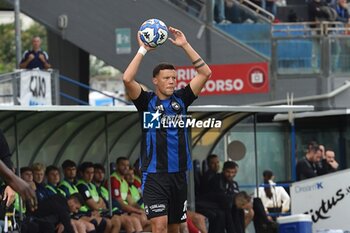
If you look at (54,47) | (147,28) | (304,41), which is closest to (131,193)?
(147,28)

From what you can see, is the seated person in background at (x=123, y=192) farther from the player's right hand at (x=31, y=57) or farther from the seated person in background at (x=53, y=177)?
the player's right hand at (x=31, y=57)

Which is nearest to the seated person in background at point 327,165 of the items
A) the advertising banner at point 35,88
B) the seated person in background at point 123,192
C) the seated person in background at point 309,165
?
the seated person in background at point 309,165

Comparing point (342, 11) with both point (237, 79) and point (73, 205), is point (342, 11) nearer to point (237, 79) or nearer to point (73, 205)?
point (237, 79)

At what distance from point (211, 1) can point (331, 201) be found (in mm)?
8387

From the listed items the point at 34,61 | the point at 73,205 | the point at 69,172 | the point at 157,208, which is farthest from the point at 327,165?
the point at 157,208

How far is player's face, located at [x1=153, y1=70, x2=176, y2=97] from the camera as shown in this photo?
12.3 m

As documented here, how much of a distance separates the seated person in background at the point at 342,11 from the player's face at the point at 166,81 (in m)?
16.7

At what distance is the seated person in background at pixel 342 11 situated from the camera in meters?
28.7

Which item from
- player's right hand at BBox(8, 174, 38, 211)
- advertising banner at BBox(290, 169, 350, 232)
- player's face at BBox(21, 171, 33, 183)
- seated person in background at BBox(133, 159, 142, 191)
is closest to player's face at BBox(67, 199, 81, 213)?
player's face at BBox(21, 171, 33, 183)

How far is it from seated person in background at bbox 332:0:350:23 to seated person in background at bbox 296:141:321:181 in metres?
6.34

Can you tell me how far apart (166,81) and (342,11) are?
17200 mm

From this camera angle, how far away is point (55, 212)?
1590cm

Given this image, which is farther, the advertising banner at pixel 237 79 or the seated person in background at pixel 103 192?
the advertising banner at pixel 237 79

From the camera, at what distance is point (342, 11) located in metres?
29.0
